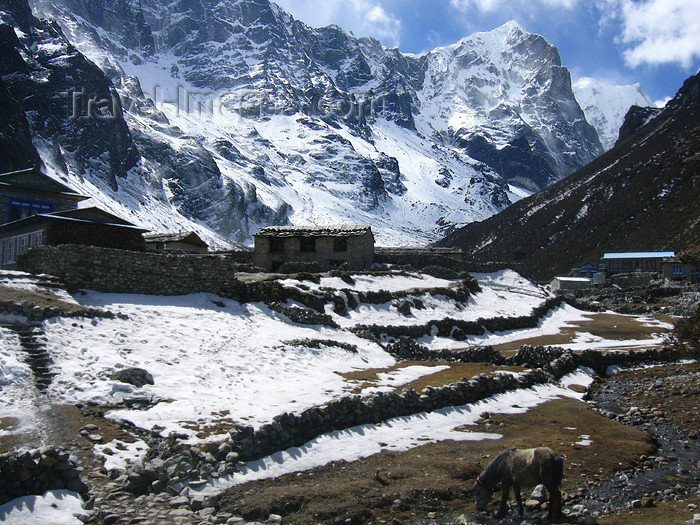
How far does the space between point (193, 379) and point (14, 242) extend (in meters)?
24.8

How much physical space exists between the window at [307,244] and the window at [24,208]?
2594 centimetres

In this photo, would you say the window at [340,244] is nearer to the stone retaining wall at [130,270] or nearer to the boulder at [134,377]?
the stone retaining wall at [130,270]

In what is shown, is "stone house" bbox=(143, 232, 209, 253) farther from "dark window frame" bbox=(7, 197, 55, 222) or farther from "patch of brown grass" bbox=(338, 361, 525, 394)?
"patch of brown grass" bbox=(338, 361, 525, 394)

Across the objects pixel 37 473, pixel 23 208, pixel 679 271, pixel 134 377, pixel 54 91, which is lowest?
pixel 37 473

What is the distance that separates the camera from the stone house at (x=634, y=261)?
104125mm

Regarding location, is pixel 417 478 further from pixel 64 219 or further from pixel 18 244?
pixel 18 244

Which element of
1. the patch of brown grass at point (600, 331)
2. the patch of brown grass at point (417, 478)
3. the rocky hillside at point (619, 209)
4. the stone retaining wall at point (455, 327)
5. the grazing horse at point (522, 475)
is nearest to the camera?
the grazing horse at point (522, 475)

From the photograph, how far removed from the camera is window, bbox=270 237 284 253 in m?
58.8

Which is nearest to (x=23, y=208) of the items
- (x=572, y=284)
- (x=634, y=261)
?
(x=572, y=284)

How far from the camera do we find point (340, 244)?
5891 centimetres

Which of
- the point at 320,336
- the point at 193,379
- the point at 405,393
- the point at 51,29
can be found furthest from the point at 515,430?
the point at 51,29

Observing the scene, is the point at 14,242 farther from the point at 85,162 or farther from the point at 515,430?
the point at 85,162

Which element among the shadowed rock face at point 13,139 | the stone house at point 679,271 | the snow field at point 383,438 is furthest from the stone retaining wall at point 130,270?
the shadowed rock face at point 13,139

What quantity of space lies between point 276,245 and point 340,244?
25.1 feet
